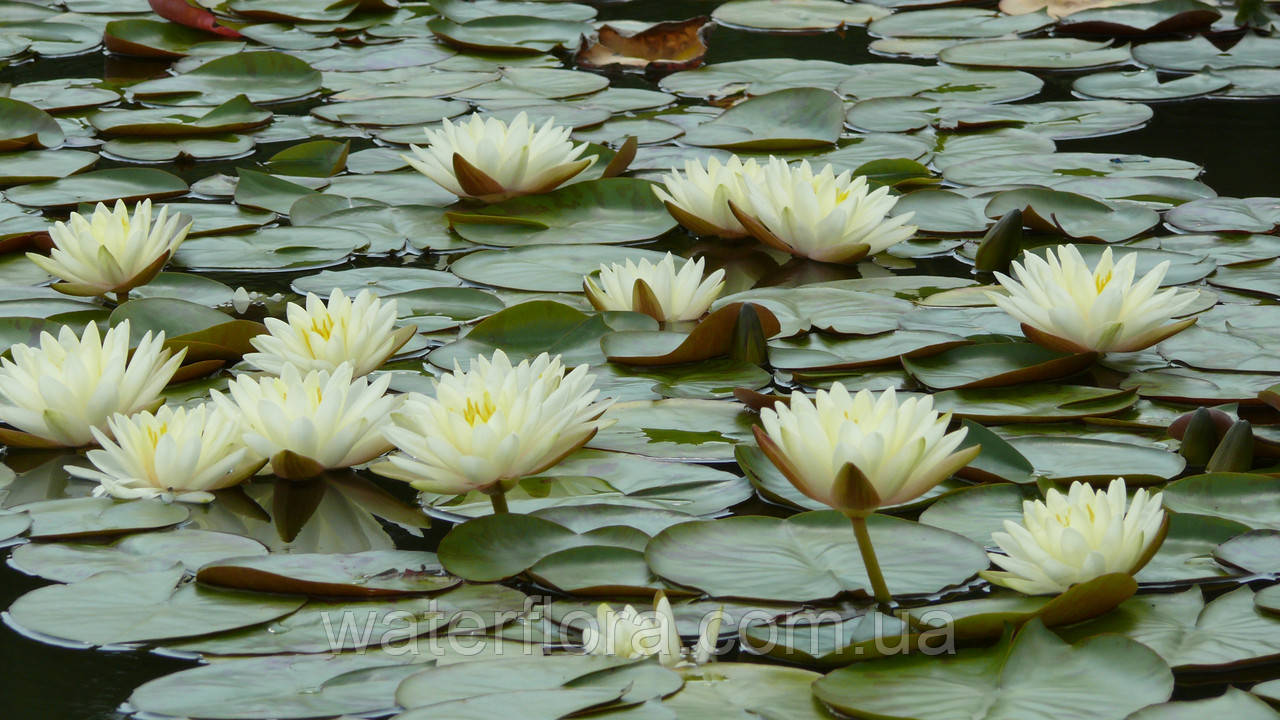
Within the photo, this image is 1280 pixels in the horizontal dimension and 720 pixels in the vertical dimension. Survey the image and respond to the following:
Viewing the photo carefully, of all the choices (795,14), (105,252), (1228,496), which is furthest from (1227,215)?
(795,14)

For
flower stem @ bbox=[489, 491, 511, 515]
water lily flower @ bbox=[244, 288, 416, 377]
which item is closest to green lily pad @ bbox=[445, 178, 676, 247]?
water lily flower @ bbox=[244, 288, 416, 377]

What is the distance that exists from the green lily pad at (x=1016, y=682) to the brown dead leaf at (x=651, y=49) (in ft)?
10.6

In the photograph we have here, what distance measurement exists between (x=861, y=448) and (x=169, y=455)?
91 centimetres

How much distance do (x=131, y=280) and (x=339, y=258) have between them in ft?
1.40

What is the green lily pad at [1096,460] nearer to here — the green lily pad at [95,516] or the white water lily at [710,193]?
the white water lily at [710,193]

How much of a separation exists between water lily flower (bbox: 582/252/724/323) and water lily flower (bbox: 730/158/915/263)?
0.32 metres

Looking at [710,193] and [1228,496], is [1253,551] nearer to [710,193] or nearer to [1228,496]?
[1228,496]

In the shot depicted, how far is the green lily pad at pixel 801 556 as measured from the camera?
1594 mm

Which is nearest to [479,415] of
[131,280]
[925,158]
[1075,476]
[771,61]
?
[1075,476]

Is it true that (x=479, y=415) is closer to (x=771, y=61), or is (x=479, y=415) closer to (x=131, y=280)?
(x=131, y=280)

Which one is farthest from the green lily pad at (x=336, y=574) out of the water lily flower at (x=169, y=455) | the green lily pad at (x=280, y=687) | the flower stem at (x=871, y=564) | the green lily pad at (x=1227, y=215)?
the green lily pad at (x=1227, y=215)

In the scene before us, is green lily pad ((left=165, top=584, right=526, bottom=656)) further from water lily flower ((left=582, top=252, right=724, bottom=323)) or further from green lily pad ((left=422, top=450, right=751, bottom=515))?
water lily flower ((left=582, top=252, right=724, bottom=323))

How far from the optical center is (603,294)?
241 centimetres

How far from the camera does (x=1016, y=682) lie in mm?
1391
